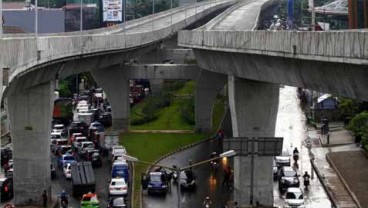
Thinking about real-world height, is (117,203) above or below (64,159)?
below

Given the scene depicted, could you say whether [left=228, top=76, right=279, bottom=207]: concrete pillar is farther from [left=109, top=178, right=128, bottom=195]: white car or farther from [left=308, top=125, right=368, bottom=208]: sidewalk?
[left=109, top=178, right=128, bottom=195]: white car

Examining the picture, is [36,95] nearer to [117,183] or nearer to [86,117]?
[117,183]

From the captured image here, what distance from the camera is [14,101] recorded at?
45.2 meters

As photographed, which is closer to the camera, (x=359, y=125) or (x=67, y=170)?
(x=67, y=170)

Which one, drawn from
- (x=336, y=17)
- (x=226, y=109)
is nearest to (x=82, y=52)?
(x=226, y=109)

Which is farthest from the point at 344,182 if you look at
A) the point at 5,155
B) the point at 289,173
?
the point at 5,155

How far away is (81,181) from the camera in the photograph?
151 feet

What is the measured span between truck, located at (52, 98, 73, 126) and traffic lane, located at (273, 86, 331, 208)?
60.4ft

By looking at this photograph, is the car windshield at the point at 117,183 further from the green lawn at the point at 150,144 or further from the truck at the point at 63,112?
the truck at the point at 63,112

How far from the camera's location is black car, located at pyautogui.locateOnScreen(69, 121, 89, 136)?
6743 cm

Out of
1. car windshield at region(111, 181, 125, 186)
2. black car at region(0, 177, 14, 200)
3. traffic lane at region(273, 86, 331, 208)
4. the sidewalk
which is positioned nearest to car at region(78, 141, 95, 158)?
black car at region(0, 177, 14, 200)

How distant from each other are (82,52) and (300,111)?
36.7 metres

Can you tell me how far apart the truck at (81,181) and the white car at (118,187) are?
1376mm

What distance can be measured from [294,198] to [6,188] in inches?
605
